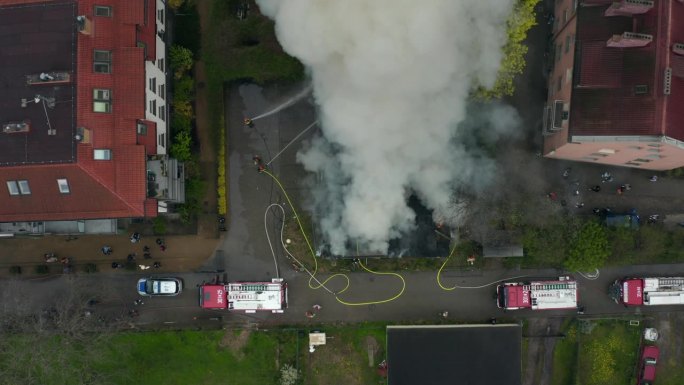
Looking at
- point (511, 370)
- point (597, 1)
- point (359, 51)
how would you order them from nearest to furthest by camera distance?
point (359, 51) → point (597, 1) → point (511, 370)

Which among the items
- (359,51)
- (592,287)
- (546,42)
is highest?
(546,42)

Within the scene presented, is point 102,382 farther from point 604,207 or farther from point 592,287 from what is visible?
point 604,207

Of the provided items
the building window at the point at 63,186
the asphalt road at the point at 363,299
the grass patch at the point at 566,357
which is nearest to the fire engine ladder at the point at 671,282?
the asphalt road at the point at 363,299

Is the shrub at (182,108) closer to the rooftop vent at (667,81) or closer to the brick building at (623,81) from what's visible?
the brick building at (623,81)

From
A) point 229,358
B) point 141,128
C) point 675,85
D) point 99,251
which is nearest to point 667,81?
point 675,85

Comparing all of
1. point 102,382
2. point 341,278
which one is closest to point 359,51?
point 341,278

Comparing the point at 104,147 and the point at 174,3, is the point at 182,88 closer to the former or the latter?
the point at 174,3

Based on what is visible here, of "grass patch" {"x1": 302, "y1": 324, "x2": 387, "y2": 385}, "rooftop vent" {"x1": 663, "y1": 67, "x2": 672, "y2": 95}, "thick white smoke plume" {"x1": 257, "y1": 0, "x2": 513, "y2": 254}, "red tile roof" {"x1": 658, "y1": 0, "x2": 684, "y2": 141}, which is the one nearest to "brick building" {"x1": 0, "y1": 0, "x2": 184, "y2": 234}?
"thick white smoke plume" {"x1": 257, "y1": 0, "x2": 513, "y2": 254}
